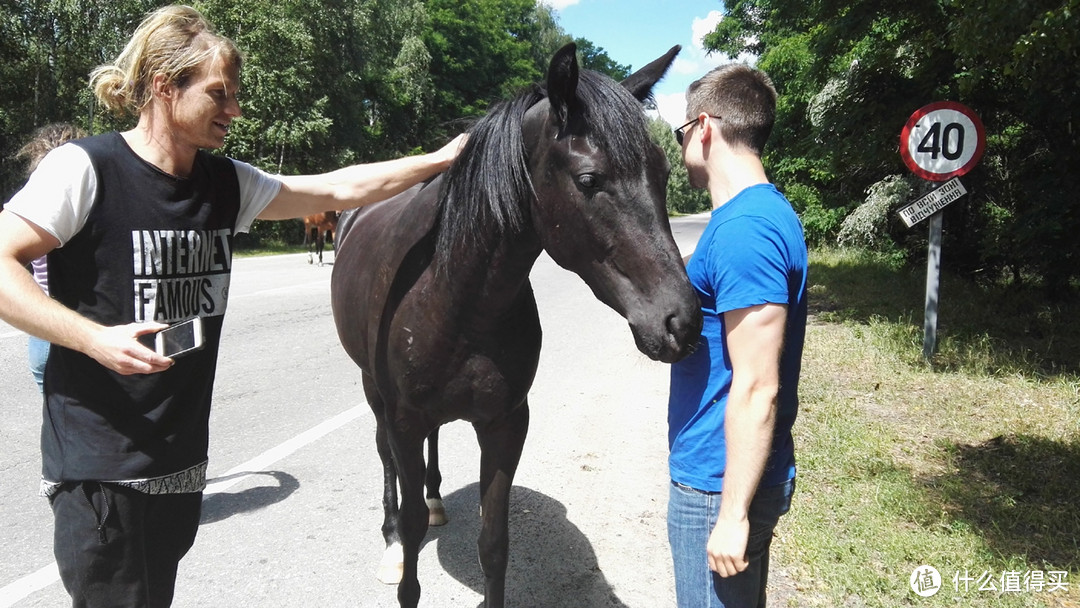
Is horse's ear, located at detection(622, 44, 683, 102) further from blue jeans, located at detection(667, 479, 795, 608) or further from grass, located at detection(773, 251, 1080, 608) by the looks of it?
grass, located at detection(773, 251, 1080, 608)

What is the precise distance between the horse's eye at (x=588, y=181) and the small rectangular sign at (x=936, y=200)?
18.0ft

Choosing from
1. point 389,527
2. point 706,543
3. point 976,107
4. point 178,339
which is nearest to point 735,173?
point 706,543

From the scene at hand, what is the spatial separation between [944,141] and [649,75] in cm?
524

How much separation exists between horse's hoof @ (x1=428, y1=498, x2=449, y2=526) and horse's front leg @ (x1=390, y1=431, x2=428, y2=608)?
0.82 meters

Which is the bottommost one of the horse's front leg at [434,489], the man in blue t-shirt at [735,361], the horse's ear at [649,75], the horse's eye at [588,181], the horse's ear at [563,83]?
the horse's front leg at [434,489]

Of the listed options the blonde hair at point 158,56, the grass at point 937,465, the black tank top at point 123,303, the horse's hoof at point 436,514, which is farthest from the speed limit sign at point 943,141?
the black tank top at point 123,303

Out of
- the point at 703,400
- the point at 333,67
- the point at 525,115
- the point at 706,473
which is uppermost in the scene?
the point at 333,67

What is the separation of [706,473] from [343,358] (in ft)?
19.9

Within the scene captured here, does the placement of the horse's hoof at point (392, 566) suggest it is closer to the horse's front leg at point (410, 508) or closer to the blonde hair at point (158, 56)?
the horse's front leg at point (410, 508)

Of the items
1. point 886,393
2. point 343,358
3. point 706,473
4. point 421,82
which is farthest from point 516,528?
point 421,82

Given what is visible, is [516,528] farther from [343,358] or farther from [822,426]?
[343,358]

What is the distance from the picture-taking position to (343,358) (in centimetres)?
725

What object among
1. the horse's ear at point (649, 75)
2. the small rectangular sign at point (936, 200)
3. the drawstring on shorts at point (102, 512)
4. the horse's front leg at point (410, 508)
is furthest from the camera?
the small rectangular sign at point (936, 200)

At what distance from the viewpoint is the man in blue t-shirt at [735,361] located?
1538 millimetres
